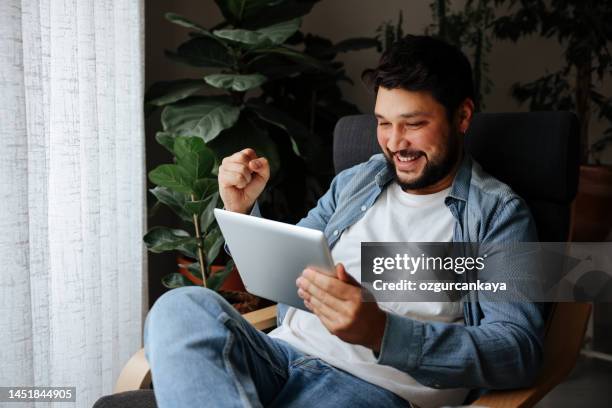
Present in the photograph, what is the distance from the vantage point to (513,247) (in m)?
1.16

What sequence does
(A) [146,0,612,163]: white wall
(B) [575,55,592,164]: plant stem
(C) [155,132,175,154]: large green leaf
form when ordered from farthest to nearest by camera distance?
(A) [146,0,612,163]: white wall
(B) [575,55,592,164]: plant stem
(C) [155,132,175,154]: large green leaf

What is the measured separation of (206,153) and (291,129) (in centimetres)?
46

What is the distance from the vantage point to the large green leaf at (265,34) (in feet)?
6.33

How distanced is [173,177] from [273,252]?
2.63 ft

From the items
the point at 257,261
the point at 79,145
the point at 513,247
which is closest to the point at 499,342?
the point at 513,247

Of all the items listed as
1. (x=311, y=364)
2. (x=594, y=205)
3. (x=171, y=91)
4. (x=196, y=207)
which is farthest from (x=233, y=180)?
(x=594, y=205)

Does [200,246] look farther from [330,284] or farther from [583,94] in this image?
[583,94]

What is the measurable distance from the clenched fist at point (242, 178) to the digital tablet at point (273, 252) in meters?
0.20

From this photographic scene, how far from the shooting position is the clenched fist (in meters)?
1.31

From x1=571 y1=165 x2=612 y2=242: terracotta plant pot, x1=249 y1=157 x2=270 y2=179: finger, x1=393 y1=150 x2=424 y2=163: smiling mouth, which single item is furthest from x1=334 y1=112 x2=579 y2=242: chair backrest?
x1=571 y1=165 x2=612 y2=242: terracotta plant pot

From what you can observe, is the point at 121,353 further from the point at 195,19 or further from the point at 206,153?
the point at 195,19

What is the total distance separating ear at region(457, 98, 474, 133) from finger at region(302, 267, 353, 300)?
1.79 ft

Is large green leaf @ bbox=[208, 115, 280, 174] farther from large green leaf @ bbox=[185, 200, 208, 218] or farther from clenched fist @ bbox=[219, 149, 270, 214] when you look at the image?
clenched fist @ bbox=[219, 149, 270, 214]

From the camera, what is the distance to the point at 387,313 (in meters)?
Answer: 0.98
